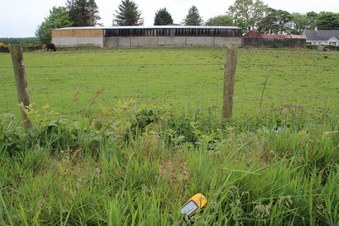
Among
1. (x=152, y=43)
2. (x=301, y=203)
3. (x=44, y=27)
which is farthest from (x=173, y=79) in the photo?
(x=44, y=27)

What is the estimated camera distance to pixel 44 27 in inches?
2442

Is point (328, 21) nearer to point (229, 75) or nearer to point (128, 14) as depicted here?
point (128, 14)

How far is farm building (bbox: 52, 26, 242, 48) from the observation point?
1686 inches

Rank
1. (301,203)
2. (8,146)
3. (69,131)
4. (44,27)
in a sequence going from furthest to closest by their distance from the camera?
1. (44,27)
2. (69,131)
3. (8,146)
4. (301,203)

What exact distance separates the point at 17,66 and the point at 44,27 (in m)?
64.2

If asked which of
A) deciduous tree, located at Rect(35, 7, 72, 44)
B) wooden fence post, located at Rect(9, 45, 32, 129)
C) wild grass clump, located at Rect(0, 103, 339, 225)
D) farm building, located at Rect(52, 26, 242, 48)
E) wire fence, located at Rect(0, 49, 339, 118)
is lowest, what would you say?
wire fence, located at Rect(0, 49, 339, 118)

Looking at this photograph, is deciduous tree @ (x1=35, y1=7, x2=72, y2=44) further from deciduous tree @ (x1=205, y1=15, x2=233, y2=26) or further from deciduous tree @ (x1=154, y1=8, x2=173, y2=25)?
deciduous tree @ (x1=205, y1=15, x2=233, y2=26)

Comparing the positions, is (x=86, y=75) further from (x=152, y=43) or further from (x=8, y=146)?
(x=152, y=43)

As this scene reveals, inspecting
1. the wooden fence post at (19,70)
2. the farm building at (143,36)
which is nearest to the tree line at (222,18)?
the farm building at (143,36)

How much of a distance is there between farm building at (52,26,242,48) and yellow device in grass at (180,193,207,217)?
4281 centimetres

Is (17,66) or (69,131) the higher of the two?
(17,66)

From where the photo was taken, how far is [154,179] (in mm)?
2051

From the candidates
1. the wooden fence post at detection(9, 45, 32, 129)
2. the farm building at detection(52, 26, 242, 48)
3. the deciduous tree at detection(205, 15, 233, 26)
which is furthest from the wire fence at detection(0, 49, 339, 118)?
the deciduous tree at detection(205, 15, 233, 26)

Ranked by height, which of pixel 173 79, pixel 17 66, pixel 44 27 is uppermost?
pixel 44 27
